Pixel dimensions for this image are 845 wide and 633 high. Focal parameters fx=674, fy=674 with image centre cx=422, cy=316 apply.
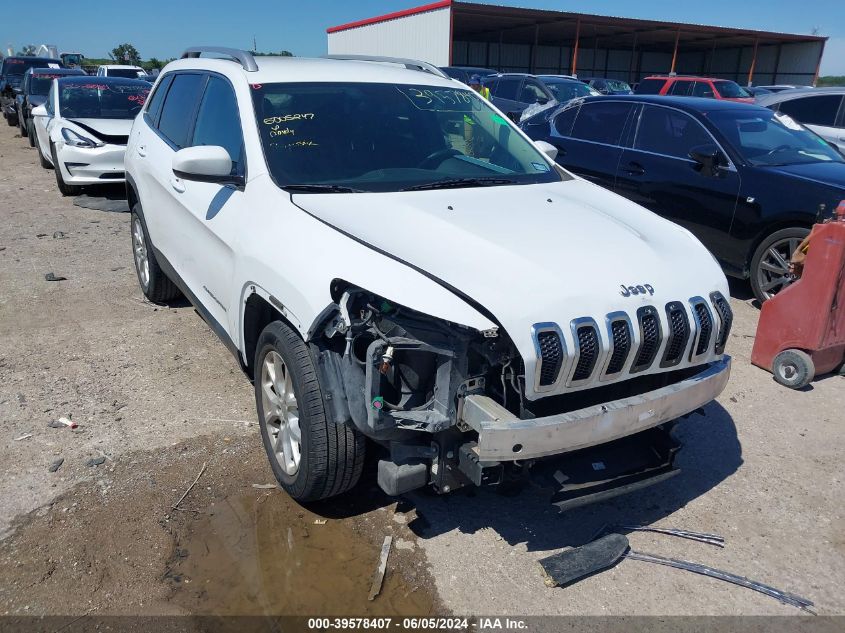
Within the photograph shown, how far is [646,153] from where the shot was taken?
682 cm

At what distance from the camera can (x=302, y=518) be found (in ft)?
10.4

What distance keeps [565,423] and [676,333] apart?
661 millimetres

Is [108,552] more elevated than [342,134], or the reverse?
[342,134]

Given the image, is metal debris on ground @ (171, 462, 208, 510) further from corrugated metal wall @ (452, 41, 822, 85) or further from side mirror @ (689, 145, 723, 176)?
corrugated metal wall @ (452, 41, 822, 85)

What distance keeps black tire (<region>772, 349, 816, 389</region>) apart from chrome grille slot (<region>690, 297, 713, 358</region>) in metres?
2.19

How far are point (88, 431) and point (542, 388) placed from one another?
2.72 metres

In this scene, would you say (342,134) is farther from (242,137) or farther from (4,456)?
(4,456)

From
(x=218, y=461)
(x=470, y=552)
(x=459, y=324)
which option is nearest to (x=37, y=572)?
(x=218, y=461)

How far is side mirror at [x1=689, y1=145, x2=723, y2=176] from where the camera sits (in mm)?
6055

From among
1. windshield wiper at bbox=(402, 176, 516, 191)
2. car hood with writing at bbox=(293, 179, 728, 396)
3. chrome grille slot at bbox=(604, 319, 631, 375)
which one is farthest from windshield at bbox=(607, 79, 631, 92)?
chrome grille slot at bbox=(604, 319, 631, 375)

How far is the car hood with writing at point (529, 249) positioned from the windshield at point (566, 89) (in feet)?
45.6

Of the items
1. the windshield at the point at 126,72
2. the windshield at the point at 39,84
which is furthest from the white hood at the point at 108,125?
the windshield at the point at 126,72

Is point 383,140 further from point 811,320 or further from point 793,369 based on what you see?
point 793,369

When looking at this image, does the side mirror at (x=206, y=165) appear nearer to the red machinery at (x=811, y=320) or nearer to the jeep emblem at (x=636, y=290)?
the jeep emblem at (x=636, y=290)
